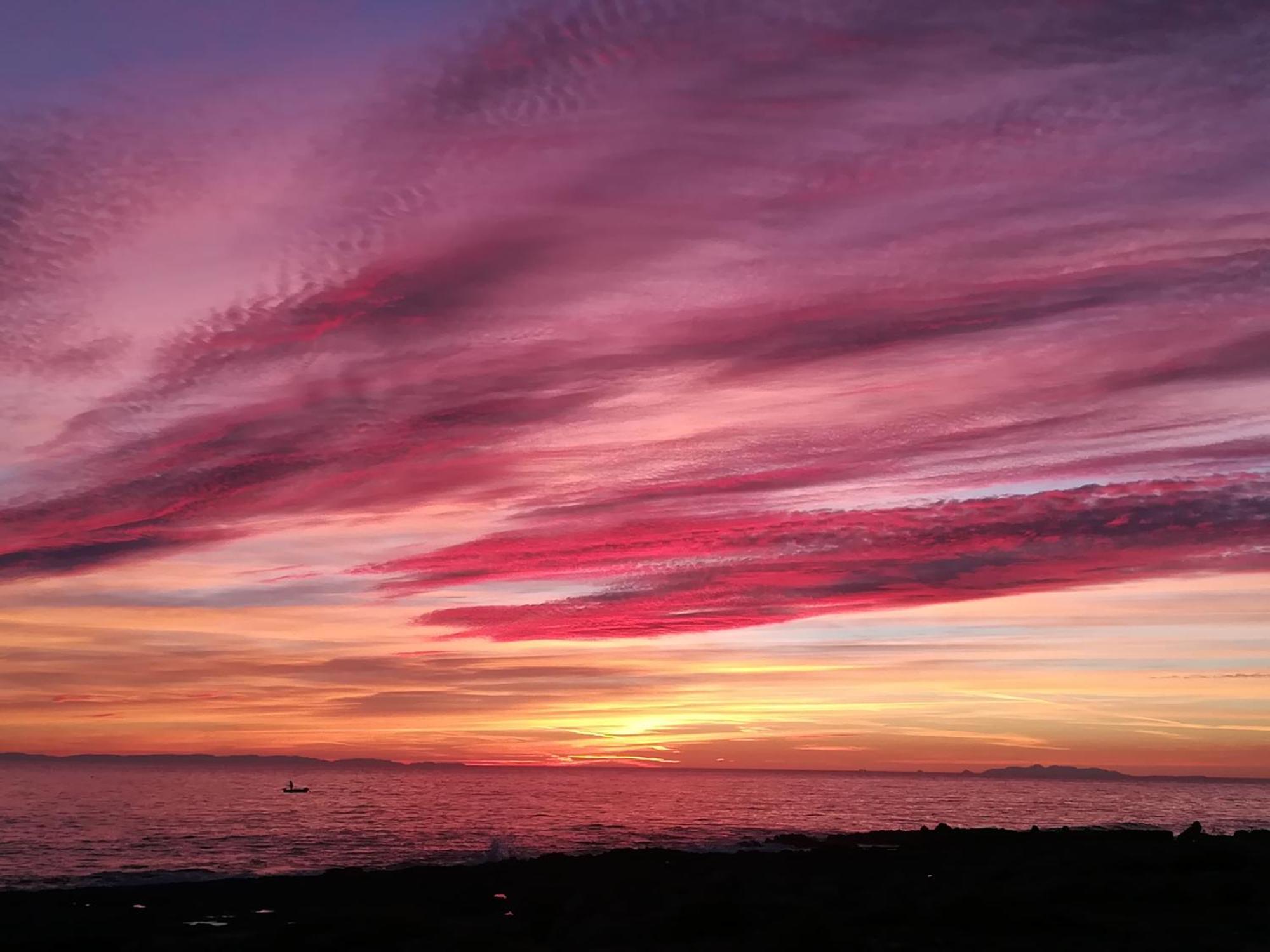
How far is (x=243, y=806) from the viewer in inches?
5605

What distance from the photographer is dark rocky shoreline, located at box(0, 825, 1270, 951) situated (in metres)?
24.9

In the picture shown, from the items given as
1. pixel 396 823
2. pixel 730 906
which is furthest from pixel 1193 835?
pixel 396 823

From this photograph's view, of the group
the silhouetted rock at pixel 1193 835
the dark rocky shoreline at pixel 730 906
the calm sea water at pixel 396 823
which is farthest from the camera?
the calm sea water at pixel 396 823

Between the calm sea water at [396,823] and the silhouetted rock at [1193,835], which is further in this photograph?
the calm sea water at [396,823]

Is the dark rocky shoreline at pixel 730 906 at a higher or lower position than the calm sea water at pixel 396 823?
higher

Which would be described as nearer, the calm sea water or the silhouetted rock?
the silhouetted rock

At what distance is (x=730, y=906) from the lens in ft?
91.2

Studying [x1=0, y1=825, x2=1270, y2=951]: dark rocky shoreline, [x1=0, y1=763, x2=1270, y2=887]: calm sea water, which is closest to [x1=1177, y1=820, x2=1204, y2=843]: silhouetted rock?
[x1=0, y1=825, x2=1270, y2=951]: dark rocky shoreline

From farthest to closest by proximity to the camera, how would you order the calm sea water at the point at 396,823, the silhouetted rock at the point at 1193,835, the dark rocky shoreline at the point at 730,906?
the calm sea water at the point at 396,823, the silhouetted rock at the point at 1193,835, the dark rocky shoreline at the point at 730,906

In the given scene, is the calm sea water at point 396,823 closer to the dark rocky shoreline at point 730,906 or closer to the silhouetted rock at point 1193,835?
the dark rocky shoreline at point 730,906

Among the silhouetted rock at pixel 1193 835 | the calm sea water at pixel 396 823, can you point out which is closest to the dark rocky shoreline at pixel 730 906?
the silhouetted rock at pixel 1193 835

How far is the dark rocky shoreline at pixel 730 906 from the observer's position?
24.9m

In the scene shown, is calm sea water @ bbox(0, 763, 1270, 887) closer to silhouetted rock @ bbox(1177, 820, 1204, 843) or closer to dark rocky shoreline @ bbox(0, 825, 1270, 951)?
dark rocky shoreline @ bbox(0, 825, 1270, 951)

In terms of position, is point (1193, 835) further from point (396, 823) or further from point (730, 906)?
point (396, 823)
